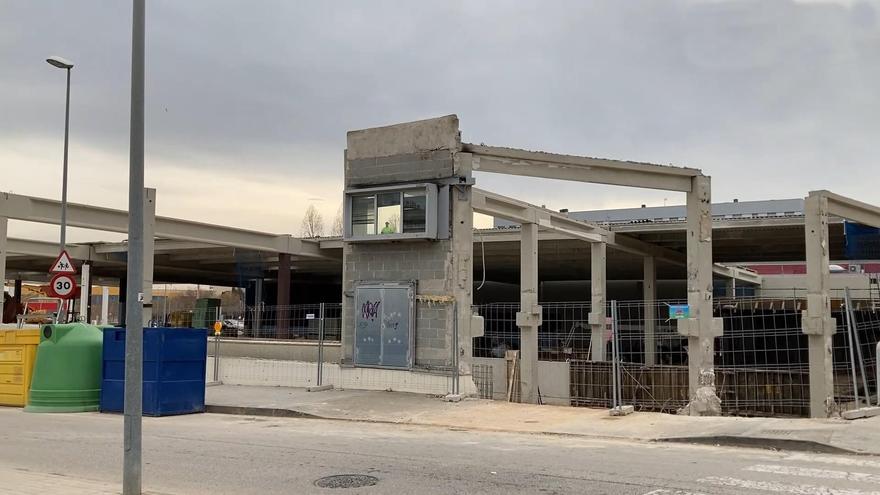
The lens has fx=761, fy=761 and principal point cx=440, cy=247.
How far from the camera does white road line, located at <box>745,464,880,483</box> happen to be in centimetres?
778

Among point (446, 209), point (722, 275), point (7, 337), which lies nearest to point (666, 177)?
point (446, 209)

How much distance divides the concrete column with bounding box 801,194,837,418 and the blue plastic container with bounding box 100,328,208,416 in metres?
12.2

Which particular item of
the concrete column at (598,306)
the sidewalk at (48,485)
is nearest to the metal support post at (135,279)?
the sidewalk at (48,485)

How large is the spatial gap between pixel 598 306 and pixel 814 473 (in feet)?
64.5

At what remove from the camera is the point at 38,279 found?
66688 mm

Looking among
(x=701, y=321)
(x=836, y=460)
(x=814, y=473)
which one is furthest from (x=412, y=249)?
(x=814, y=473)

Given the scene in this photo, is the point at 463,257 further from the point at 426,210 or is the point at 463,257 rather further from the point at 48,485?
the point at 48,485

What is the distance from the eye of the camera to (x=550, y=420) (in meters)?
12.9

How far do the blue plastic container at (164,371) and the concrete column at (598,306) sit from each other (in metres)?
15.1

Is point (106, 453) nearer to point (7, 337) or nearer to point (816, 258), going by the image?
point (7, 337)

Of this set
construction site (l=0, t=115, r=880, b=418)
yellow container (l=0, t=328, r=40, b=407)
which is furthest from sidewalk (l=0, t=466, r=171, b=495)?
yellow container (l=0, t=328, r=40, b=407)

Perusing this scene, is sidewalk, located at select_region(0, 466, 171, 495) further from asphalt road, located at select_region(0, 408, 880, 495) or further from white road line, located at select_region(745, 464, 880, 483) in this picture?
white road line, located at select_region(745, 464, 880, 483)

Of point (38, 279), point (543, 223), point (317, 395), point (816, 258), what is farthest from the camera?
point (38, 279)

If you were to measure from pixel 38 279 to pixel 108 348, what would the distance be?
192ft
